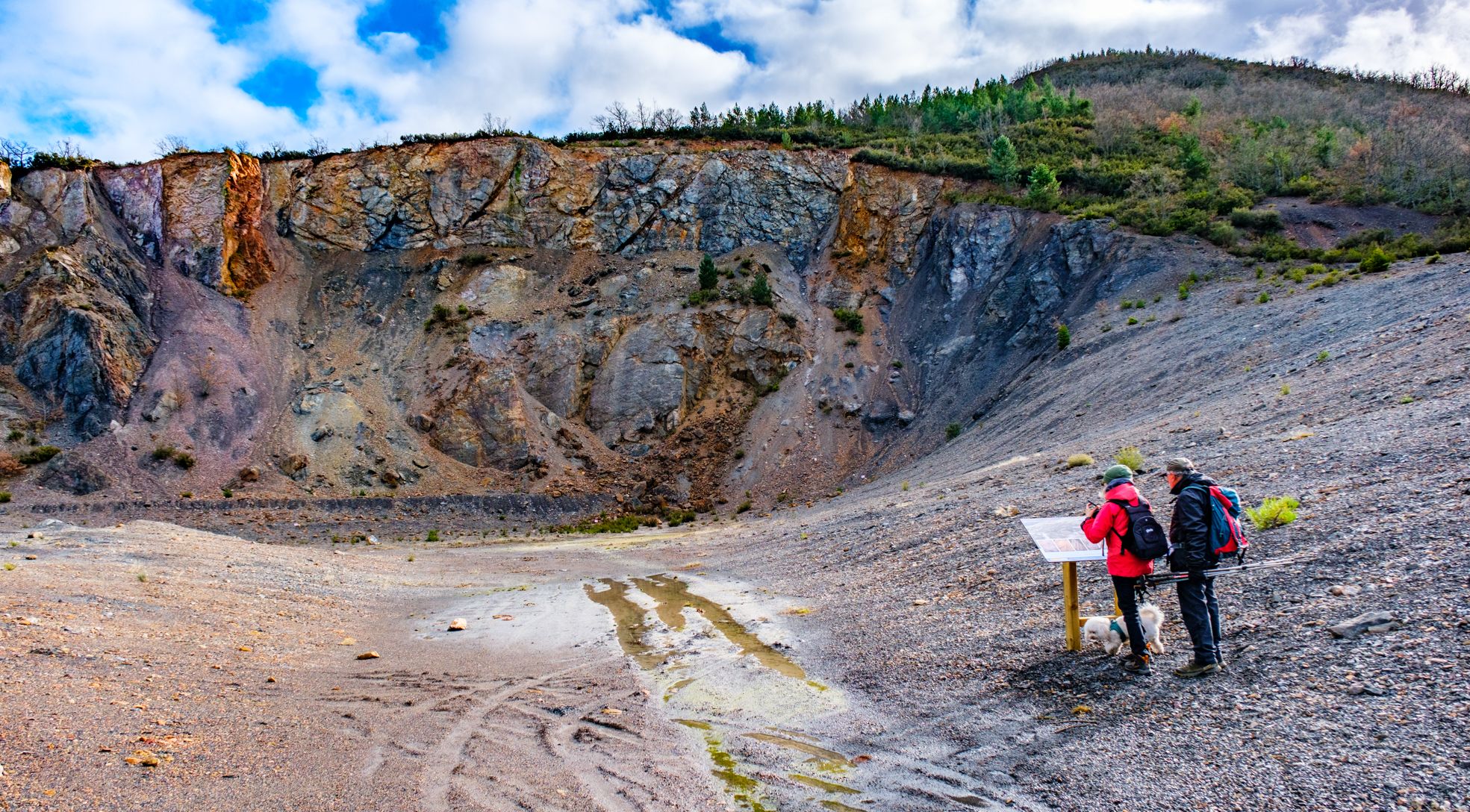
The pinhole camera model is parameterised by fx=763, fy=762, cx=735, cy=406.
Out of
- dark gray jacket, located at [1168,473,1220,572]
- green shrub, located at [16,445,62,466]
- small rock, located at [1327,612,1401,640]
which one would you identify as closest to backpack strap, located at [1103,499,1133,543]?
dark gray jacket, located at [1168,473,1220,572]

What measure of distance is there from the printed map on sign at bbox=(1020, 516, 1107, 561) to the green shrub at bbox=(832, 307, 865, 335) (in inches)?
1431

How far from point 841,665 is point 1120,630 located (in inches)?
127

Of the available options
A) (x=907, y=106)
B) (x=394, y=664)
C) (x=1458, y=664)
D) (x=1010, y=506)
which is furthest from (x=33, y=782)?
(x=907, y=106)

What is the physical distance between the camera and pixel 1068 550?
697cm

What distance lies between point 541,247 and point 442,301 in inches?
272

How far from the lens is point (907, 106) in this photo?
81062 mm

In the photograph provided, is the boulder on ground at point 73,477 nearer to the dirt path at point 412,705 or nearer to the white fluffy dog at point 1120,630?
the dirt path at point 412,705

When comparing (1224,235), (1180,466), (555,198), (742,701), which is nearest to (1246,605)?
(1180,466)

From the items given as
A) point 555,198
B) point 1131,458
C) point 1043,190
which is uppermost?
point 555,198

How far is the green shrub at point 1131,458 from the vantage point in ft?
47.7

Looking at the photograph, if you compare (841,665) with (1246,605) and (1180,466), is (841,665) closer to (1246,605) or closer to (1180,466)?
(1246,605)

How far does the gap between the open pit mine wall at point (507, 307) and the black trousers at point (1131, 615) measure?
28.1m

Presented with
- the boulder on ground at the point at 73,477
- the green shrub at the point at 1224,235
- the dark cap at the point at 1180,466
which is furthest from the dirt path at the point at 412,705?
the green shrub at the point at 1224,235

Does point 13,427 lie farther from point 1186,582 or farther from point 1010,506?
point 1186,582
